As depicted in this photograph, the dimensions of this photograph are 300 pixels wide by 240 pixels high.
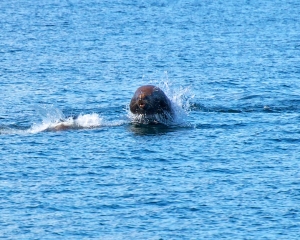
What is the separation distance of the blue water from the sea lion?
42 centimetres

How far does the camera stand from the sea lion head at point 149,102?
41.5 meters

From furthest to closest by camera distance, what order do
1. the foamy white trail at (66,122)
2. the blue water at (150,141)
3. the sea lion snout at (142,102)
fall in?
the foamy white trail at (66,122), the sea lion snout at (142,102), the blue water at (150,141)

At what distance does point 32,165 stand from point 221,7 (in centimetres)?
6655

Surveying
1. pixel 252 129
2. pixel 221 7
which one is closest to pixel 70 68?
pixel 252 129

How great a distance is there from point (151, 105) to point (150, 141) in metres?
2.26

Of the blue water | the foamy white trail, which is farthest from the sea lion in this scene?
the foamy white trail

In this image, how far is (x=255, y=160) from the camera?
37.0 m

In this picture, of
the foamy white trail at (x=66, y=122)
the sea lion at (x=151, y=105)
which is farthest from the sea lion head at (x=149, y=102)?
the foamy white trail at (x=66, y=122)

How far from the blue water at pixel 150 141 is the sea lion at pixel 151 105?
423mm

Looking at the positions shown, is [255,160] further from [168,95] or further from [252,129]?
[168,95]

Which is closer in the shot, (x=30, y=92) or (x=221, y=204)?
(x=221, y=204)

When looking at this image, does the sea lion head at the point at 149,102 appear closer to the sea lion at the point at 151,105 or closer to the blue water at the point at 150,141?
the sea lion at the point at 151,105

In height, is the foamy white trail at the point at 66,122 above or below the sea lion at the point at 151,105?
below

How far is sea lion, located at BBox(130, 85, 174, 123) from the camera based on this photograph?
4150 cm
